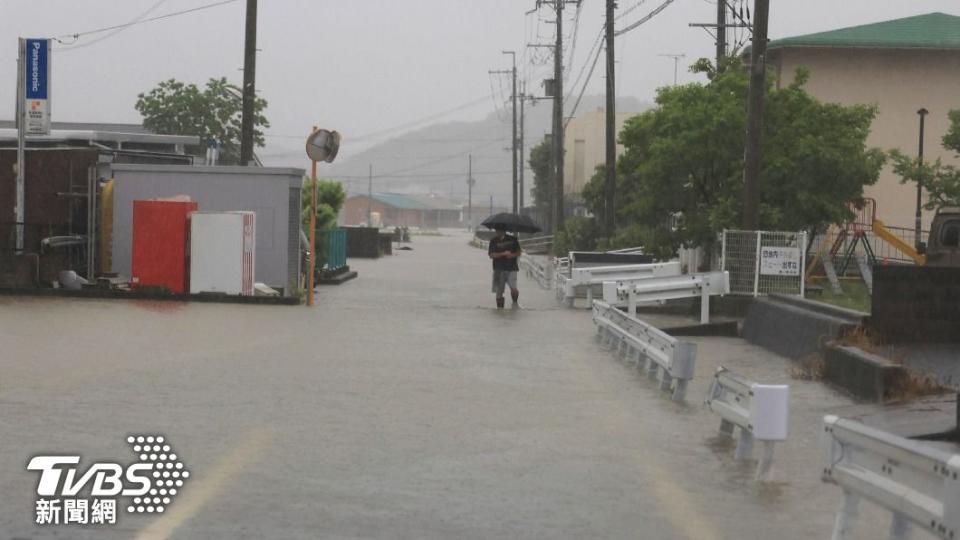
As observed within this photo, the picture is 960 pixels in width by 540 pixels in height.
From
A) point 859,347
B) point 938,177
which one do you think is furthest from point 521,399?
point 938,177

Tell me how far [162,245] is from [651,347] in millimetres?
13913

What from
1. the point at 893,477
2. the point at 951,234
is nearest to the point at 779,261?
the point at 951,234

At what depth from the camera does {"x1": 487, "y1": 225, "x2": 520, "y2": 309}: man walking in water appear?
28.2m

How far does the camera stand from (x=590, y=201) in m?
58.8

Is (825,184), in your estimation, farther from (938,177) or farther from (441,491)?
(441,491)

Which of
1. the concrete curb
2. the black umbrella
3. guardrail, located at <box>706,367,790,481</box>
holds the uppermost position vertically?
the black umbrella

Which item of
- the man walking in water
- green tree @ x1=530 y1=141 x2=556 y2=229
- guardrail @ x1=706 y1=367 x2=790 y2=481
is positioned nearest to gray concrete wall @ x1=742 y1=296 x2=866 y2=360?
the man walking in water

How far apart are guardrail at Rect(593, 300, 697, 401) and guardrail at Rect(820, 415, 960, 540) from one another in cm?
653

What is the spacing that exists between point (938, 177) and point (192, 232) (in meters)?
22.2

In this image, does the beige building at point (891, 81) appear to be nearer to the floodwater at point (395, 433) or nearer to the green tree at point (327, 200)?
the green tree at point (327, 200)

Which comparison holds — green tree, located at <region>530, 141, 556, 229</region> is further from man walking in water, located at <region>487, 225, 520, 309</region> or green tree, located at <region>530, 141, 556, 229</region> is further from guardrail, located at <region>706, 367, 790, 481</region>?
guardrail, located at <region>706, 367, 790, 481</region>

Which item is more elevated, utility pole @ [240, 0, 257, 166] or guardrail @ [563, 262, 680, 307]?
utility pole @ [240, 0, 257, 166]

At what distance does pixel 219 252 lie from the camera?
27500mm

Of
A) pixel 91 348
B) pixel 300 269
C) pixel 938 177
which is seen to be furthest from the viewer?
pixel 938 177
